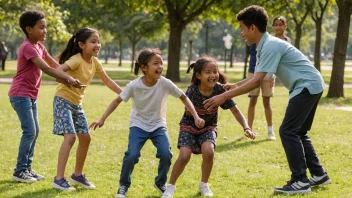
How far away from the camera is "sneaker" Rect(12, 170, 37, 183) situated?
20.6ft

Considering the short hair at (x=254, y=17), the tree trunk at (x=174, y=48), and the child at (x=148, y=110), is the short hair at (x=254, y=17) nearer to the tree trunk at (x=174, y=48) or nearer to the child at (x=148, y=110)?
the child at (x=148, y=110)

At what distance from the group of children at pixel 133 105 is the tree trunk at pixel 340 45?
1368 cm

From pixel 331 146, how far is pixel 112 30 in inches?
1522

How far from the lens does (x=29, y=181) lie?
6.28m

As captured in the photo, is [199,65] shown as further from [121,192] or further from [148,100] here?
[121,192]

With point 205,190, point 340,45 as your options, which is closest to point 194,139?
point 205,190

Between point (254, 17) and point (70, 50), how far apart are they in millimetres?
1980

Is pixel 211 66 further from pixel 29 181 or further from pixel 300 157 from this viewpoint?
pixel 29 181

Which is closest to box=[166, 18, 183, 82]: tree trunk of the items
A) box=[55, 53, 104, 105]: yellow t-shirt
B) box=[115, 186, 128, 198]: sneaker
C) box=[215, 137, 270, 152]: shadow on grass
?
box=[215, 137, 270, 152]: shadow on grass

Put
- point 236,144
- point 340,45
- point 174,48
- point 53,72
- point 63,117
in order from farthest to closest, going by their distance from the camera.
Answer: point 174,48 < point 340,45 < point 236,144 < point 63,117 < point 53,72

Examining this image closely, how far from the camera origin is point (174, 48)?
3077 cm

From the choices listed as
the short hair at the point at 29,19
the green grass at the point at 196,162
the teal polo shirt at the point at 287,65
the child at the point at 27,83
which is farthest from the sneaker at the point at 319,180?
the short hair at the point at 29,19

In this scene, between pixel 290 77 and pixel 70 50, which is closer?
pixel 290 77

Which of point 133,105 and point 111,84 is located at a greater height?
point 111,84
